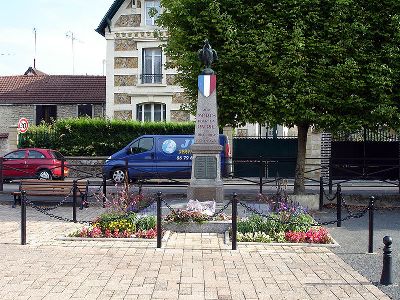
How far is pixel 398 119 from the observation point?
48.6 ft

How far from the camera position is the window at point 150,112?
93.5 feet

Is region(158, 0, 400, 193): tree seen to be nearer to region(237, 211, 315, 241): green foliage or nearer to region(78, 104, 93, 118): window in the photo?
region(237, 211, 315, 241): green foliage

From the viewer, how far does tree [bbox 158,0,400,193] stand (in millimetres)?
14422

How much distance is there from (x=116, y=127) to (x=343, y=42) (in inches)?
587

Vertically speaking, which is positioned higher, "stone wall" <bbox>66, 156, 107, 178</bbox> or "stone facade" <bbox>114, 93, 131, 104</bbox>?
"stone facade" <bbox>114, 93, 131, 104</bbox>

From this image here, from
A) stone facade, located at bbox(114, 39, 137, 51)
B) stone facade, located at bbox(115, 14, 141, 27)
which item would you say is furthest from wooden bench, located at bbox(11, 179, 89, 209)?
stone facade, located at bbox(115, 14, 141, 27)

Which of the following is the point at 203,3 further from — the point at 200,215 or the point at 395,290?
the point at 395,290

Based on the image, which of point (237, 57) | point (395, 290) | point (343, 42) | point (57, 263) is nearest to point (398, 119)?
point (343, 42)

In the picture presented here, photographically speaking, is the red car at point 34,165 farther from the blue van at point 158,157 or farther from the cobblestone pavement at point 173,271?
the cobblestone pavement at point 173,271

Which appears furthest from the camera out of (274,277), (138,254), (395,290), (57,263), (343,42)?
(343,42)

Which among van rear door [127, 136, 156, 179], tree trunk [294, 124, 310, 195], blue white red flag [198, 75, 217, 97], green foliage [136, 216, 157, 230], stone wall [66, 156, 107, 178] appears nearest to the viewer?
green foliage [136, 216, 157, 230]

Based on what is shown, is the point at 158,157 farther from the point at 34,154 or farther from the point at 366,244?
the point at 366,244

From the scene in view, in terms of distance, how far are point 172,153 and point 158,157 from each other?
580 mm

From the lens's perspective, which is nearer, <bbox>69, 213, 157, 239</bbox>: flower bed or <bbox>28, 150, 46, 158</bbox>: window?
<bbox>69, 213, 157, 239</bbox>: flower bed
